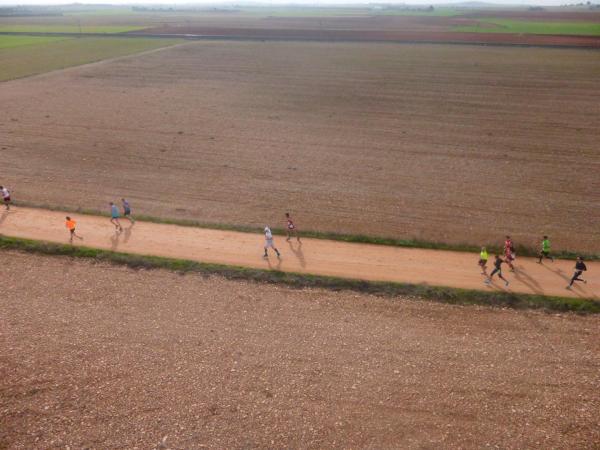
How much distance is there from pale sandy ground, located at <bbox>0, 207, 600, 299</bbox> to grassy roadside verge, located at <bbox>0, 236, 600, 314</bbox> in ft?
1.30

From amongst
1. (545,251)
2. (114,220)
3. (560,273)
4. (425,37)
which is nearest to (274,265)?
(114,220)

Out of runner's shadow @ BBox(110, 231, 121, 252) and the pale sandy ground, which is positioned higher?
the pale sandy ground

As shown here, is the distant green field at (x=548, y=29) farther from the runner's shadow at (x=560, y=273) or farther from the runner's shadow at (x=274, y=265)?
the runner's shadow at (x=274, y=265)

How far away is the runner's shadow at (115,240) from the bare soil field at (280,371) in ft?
8.51

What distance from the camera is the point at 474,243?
18.6 metres

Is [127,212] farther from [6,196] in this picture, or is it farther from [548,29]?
[548,29]

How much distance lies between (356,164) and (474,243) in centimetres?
1061

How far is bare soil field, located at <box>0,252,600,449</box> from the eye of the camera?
11.1 m

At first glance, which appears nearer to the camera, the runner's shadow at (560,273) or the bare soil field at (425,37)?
the runner's shadow at (560,273)

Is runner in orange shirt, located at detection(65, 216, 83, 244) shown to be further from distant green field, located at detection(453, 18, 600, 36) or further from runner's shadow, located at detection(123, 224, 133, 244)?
distant green field, located at detection(453, 18, 600, 36)

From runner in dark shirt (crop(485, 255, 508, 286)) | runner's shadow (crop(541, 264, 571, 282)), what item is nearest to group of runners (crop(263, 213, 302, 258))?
runner in dark shirt (crop(485, 255, 508, 286))

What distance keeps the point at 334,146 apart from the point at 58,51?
213ft

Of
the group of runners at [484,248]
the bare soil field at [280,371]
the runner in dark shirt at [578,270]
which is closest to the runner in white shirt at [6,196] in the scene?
the group of runners at [484,248]

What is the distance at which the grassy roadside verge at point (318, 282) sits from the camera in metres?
14.9
